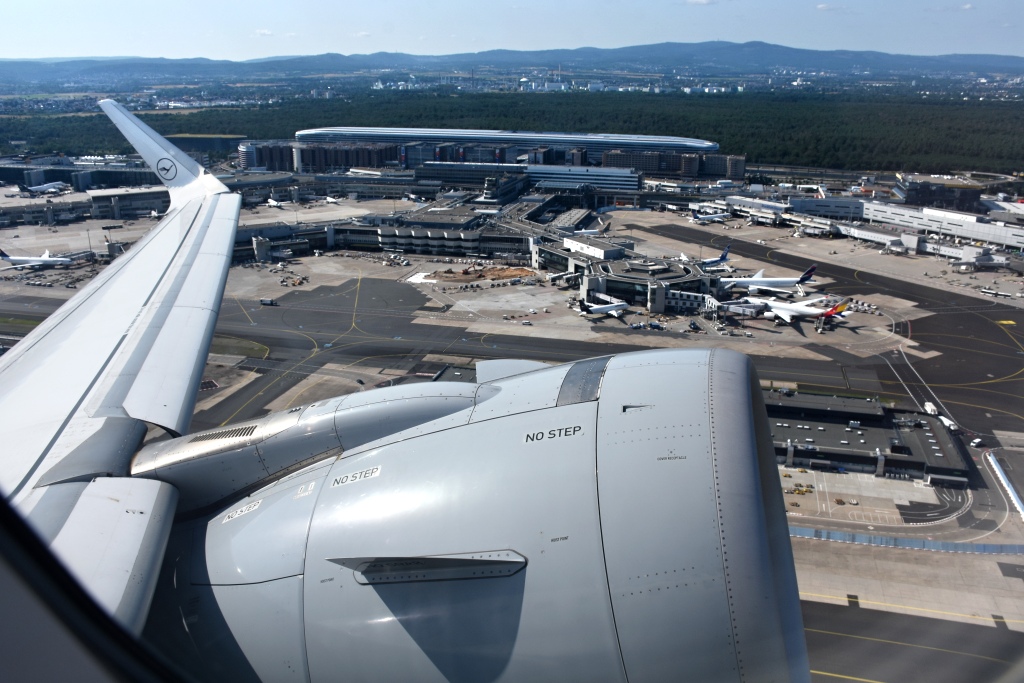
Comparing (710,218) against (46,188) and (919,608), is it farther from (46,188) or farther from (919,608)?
(46,188)

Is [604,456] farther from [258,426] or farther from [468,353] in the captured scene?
[468,353]

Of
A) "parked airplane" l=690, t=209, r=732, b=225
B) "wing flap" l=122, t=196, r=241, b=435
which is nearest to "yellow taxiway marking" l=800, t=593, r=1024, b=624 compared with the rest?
"wing flap" l=122, t=196, r=241, b=435

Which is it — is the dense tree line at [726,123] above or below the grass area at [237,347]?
above

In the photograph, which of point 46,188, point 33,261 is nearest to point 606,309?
point 33,261

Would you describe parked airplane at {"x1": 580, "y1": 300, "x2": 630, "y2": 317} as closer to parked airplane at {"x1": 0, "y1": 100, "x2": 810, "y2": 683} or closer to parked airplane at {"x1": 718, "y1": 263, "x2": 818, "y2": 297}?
parked airplane at {"x1": 718, "y1": 263, "x2": 818, "y2": 297}

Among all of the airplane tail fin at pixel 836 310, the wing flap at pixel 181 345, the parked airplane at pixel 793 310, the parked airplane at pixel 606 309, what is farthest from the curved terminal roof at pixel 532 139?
the wing flap at pixel 181 345

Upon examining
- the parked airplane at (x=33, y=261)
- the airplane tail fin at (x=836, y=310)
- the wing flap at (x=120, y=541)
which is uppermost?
the wing flap at (x=120, y=541)

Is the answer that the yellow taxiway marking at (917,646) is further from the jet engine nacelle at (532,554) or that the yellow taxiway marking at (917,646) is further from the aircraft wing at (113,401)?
the aircraft wing at (113,401)
